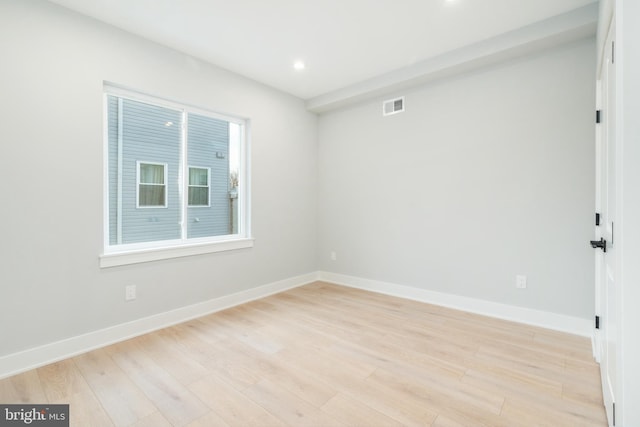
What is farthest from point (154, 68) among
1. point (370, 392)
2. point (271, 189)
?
point (370, 392)

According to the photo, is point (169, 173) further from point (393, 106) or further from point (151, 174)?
point (393, 106)

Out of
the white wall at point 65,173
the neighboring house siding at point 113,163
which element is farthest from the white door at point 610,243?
the neighboring house siding at point 113,163

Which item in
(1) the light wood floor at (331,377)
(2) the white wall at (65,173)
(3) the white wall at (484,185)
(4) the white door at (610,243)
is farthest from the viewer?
(3) the white wall at (484,185)

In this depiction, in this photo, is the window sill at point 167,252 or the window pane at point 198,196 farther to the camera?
the window pane at point 198,196

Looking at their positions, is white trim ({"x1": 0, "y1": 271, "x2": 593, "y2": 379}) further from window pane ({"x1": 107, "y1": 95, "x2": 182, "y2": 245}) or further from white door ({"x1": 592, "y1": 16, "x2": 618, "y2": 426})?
window pane ({"x1": 107, "y1": 95, "x2": 182, "y2": 245})

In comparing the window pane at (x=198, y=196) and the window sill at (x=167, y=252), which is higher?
A: the window pane at (x=198, y=196)

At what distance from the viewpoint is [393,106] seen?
3902 millimetres

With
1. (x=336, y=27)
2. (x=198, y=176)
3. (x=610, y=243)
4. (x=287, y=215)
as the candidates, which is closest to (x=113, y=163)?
(x=198, y=176)

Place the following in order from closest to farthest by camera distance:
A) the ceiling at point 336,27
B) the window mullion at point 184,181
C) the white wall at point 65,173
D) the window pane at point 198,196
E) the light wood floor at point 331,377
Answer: the light wood floor at point 331,377
the white wall at point 65,173
the ceiling at point 336,27
the window mullion at point 184,181
the window pane at point 198,196

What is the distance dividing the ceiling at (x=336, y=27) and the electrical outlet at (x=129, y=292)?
2.33 m

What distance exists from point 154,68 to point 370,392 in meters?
3.34

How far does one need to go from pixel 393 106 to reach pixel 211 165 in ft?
7.89

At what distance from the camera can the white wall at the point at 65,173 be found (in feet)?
7.12

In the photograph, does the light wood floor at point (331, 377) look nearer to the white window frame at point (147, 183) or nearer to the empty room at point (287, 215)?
the empty room at point (287, 215)
